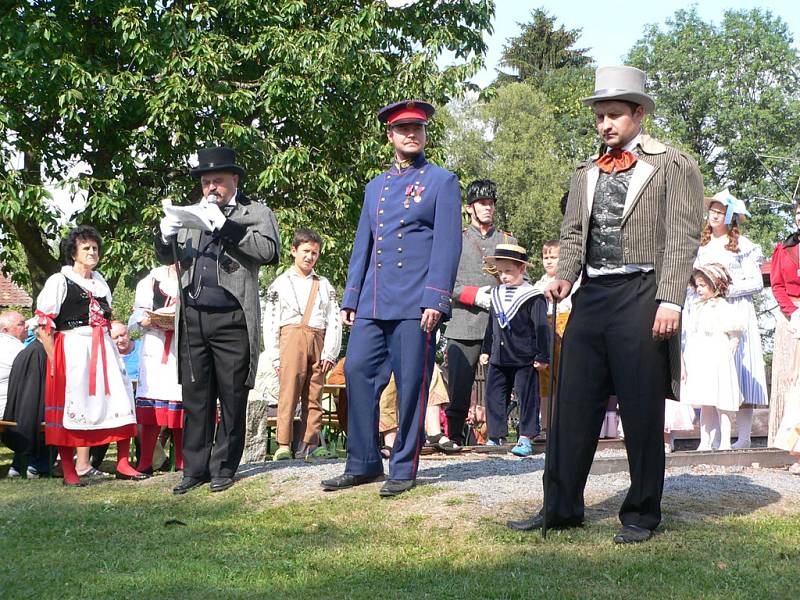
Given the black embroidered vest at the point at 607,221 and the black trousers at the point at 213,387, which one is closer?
the black embroidered vest at the point at 607,221

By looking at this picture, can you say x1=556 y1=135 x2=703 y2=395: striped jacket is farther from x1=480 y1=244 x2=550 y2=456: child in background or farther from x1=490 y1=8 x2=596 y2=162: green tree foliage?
x1=490 y1=8 x2=596 y2=162: green tree foliage

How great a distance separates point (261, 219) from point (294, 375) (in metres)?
2.55

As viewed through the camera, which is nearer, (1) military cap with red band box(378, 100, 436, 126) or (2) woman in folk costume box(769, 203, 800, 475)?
(1) military cap with red band box(378, 100, 436, 126)

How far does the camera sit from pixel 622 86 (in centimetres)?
546

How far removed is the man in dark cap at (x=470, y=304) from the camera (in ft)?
32.2

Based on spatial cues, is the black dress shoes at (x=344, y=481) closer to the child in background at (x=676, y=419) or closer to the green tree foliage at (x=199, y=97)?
the child in background at (x=676, y=419)

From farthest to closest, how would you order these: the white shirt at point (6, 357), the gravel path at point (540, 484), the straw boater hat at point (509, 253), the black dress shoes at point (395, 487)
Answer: the white shirt at point (6, 357)
the straw boater hat at point (509, 253)
the black dress shoes at point (395, 487)
the gravel path at point (540, 484)

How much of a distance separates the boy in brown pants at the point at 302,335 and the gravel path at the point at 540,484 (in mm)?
1541

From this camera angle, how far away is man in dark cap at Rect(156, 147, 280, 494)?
755 centimetres

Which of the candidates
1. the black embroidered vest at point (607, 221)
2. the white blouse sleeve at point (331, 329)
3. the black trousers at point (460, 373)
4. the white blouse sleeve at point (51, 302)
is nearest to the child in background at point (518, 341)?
the black trousers at point (460, 373)

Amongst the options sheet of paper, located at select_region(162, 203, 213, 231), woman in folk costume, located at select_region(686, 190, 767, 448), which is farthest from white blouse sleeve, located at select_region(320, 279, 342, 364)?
woman in folk costume, located at select_region(686, 190, 767, 448)

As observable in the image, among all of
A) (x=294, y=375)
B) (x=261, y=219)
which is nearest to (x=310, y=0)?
(x=294, y=375)

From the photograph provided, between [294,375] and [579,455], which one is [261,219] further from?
[579,455]

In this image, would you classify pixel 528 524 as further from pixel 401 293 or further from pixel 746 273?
pixel 746 273
